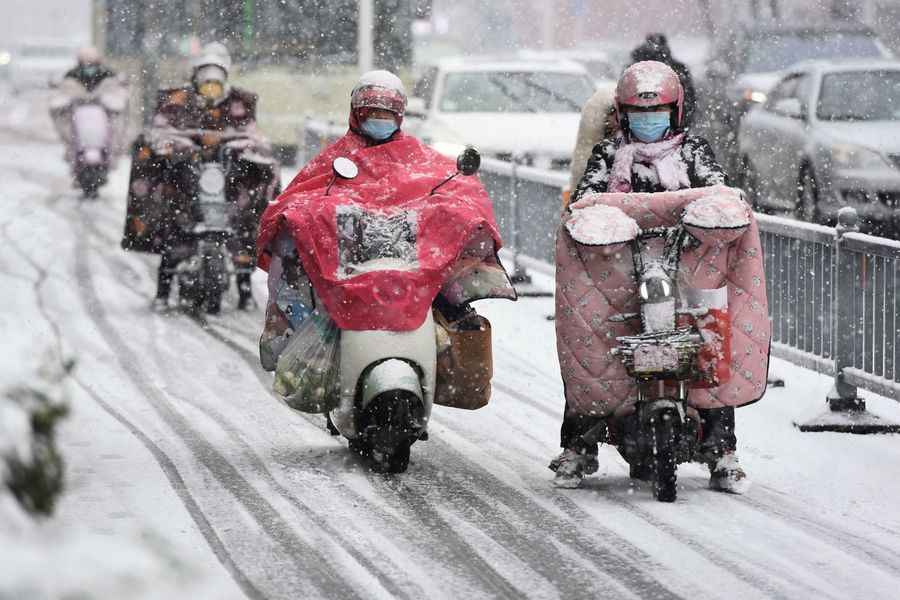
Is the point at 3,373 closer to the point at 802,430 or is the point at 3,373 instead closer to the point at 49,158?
the point at 802,430

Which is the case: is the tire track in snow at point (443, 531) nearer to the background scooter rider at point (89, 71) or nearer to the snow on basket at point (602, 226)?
the snow on basket at point (602, 226)

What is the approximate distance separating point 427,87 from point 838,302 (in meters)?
12.5

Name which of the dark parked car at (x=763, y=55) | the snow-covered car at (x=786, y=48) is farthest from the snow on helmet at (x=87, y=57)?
the snow-covered car at (x=786, y=48)

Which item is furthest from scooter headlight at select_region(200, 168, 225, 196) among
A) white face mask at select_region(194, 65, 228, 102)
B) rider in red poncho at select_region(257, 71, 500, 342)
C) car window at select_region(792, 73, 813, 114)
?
A: car window at select_region(792, 73, 813, 114)

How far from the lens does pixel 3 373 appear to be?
4.00m

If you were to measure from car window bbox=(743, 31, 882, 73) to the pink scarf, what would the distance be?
1846cm

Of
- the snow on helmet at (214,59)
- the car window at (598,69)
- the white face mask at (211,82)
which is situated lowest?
the white face mask at (211,82)

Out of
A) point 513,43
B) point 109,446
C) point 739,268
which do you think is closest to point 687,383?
point 739,268

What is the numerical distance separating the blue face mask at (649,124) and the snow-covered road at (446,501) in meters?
1.43

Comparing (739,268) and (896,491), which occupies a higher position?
(739,268)

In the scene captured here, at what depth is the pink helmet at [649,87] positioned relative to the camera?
780 centimetres

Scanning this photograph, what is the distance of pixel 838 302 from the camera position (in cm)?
982

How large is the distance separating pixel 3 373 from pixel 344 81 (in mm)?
26507

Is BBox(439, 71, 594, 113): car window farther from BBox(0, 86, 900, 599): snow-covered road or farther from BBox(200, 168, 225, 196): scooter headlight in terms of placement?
BBox(0, 86, 900, 599): snow-covered road
